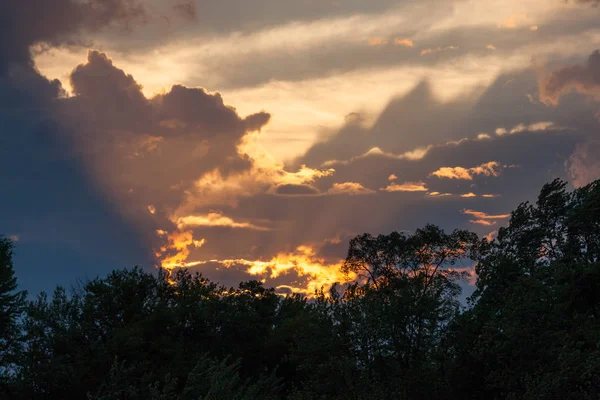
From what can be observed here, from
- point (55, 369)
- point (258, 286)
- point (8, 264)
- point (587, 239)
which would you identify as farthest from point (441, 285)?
point (8, 264)

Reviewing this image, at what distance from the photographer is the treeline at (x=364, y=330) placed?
134 ft

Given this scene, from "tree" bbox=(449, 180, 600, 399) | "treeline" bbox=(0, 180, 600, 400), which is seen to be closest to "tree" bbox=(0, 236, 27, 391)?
"treeline" bbox=(0, 180, 600, 400)

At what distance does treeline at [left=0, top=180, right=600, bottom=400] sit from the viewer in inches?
1613

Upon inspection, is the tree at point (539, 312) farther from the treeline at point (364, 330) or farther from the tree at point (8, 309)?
the tree at point (8, 309)

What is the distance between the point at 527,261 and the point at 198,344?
36.0 meters

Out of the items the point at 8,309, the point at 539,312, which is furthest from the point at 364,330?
the point at 8,309

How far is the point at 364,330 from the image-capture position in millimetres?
52625

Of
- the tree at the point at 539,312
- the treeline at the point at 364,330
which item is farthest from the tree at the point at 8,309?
the tree at the point at 539,312

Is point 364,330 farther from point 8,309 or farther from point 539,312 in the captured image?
point 8,309

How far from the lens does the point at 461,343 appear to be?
55.1 meters

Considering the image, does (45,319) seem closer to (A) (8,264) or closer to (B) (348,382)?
(A) (8,264)

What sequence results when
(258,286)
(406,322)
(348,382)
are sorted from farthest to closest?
(258,286) < (406,322) < (348,382)

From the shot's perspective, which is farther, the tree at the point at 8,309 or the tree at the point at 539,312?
the tree at the point at 8,309

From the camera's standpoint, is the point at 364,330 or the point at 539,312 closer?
the point at 539,312
